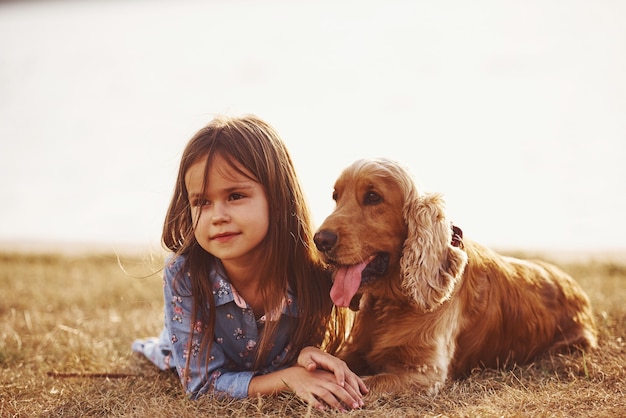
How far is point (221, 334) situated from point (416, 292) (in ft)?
3.38

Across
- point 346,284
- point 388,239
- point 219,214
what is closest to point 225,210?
point 219,214

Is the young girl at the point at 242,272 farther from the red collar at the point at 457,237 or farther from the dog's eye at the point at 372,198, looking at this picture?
the red collar at the point at 457,237

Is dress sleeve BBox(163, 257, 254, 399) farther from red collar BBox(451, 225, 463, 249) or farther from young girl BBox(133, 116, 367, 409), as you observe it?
red collar BBox(451, 225, 463, 249)

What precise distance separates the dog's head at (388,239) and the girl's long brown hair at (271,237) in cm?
23

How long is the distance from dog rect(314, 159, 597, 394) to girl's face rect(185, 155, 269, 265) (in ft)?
1.13

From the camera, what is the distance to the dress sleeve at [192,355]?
283cm

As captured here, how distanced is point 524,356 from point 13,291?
4613mm

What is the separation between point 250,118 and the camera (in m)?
3.19

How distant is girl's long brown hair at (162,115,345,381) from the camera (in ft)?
9.74

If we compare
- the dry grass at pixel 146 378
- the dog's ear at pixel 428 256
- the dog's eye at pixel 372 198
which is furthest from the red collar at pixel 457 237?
the dry grass at pixel 146 378

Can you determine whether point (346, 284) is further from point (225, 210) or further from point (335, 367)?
point (225, 210)

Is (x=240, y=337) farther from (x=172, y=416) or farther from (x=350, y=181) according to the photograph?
(x=350, y=181)

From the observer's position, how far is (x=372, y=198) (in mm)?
2984

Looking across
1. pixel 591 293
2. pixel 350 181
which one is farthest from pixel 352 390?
pixel 591 293
